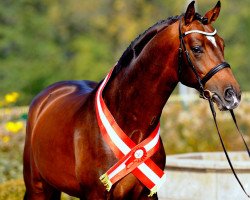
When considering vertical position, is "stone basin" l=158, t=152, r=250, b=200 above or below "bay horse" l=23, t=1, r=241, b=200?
below

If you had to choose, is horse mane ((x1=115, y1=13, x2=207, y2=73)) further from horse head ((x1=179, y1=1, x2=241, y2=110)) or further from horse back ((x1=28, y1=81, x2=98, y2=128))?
horse back ((x1=28, y1=81, x2=98, y2=128))

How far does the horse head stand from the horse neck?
9cm

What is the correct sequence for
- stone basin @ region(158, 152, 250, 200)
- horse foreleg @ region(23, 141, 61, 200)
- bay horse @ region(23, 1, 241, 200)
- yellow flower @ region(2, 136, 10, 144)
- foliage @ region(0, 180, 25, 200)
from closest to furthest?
bay horse @ region(23, 1, 241, 200)
horse foreleg @ region(23, 141, 61, 200)
stone basin @ region(158, 152, 250, 200)
foliage @ region(0, 180, 25, 200)
yellow flower @ region(2, 136, 10, 144)

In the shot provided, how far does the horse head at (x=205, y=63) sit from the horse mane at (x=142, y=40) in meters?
0.16

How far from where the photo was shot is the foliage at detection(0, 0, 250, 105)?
2741 cm

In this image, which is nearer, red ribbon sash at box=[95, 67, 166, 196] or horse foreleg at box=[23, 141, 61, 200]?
red ribbon sash at box=[95, 67, 166, 196]

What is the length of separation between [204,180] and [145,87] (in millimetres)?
2467

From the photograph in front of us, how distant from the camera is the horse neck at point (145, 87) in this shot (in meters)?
5.52

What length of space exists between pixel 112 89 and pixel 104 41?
32.7 meters

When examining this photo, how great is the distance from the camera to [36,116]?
24.0 feet

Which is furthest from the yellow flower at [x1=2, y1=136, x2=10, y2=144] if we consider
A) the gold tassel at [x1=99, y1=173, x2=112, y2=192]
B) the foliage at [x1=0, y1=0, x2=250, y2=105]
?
the foliage at [x1=0, y1=0, x2=250, y2=105]

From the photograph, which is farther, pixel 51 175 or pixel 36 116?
pixel 36 116

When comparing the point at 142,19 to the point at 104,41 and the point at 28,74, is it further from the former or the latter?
the point at 28,74

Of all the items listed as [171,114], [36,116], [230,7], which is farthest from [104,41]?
[36,116]
